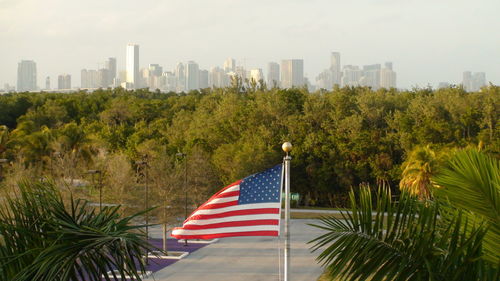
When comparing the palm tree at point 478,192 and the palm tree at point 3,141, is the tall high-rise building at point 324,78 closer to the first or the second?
the palm tree at point 3,141

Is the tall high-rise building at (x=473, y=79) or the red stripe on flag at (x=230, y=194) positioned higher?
the tall high-rise building at (x=473, y=79)

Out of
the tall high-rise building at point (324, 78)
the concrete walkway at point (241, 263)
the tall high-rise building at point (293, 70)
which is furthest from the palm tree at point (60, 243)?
the tall high-rise building at point (293, 70)

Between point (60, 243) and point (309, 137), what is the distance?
1987 inches

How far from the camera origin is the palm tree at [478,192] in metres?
4.45

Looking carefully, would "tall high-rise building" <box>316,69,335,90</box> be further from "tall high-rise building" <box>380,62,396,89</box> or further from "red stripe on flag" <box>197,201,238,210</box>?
"red stripe on flag" <box>197,201,238,210</box>

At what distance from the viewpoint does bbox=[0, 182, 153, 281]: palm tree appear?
4.53m

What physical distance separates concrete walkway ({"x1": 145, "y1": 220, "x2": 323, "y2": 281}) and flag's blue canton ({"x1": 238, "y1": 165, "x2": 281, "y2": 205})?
14657mm

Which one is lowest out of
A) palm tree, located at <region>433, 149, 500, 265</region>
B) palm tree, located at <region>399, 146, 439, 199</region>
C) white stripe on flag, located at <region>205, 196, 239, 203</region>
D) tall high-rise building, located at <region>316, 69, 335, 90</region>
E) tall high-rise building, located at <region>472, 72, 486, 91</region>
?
palm tree, located at <region>399, 146, 439, 199</region>

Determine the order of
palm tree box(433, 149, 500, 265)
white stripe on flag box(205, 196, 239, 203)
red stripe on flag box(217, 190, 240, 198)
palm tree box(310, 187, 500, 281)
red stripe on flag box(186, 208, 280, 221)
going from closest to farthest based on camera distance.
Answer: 1. palm tree box(310, 187, 500, 281)
2. palm tree box(433, 149, 500, 265)
3. red stripe on flag box(186, 208, 280, 221)
4. white stripe on flag box(205, 196, 239, 203)
5. red stripe on flag box(217, 190, 240, 198)

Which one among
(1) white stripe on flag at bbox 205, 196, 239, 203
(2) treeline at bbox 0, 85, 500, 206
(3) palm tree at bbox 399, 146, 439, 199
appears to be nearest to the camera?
(1) white stripe on flag at bbox 205, 196, 239, 203

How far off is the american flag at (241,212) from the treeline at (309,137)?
103ft

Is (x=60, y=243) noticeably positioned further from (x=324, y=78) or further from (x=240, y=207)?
(x=324, y=78)

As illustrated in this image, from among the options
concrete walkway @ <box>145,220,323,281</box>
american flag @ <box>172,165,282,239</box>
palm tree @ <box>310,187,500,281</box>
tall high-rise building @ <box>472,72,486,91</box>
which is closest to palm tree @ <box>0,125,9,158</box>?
concrete walkway @ <box>145,220,323,281</box>

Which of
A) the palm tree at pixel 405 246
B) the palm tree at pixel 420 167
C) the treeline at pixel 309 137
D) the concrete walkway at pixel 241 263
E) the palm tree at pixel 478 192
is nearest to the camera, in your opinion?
the palm tree at pixel 405 246
